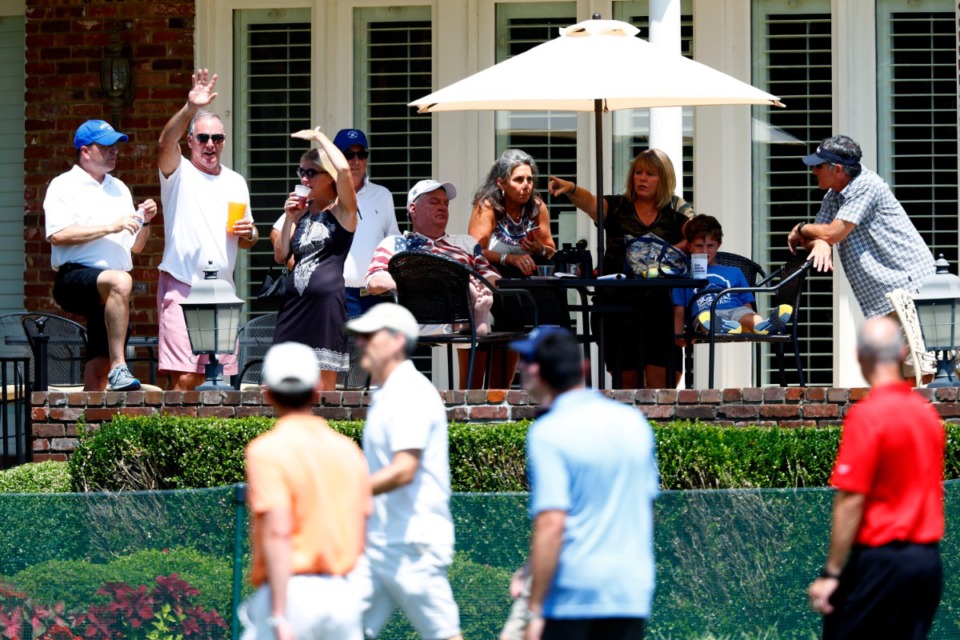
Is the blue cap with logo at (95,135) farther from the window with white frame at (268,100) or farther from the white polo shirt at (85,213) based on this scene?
the window with white frame at (268,100)

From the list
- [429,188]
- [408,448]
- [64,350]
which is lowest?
[408,448]

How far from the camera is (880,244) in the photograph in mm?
8672

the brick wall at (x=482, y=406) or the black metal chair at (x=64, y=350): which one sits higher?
the black metal chair at (x=64, y=350)

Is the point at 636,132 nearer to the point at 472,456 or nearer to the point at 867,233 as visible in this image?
the point at 867,233

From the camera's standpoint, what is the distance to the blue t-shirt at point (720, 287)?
362 inches

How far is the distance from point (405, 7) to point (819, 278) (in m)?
3.33

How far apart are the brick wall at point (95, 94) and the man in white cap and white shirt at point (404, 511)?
607 cm

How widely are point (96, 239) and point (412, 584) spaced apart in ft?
12.7

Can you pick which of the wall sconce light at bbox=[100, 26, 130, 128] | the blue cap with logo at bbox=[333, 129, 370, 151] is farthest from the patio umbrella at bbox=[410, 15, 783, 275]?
the wall sconce light at bbox=[100, 26, 130, 128]

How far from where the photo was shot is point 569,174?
1112 centimetres

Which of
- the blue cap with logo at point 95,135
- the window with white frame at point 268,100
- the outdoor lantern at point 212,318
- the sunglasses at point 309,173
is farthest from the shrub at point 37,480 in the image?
the window with white frame at point 268,100

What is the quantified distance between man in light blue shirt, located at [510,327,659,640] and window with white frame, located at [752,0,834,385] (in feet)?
21.3

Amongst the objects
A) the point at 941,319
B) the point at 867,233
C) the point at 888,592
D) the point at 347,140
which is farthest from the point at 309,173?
the point at 888,592

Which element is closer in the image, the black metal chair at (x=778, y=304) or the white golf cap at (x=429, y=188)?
the black metal chair at (x=778, y=304)
